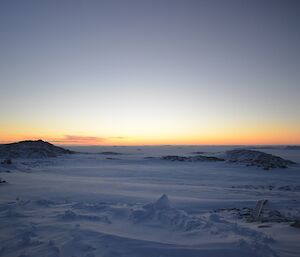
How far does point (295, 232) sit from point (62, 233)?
14.1 feet

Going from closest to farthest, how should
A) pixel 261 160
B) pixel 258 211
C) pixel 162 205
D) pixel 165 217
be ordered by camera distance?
pixel 165 217 → pixel 162 205 → pixel 258 211 → pixel 261 160

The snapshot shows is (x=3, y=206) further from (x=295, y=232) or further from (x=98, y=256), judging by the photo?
(x=295, y=232)

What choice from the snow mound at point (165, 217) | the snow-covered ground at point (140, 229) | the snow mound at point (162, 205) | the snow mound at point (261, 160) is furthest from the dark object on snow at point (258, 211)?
the snow mound at point (261, 160)

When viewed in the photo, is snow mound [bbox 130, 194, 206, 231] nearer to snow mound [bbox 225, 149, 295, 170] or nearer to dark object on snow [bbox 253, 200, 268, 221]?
dark object on snow [bbox 253, 200, 268, 221]

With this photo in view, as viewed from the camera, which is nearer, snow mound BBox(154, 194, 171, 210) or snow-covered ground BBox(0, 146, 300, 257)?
snow-covered ground BBox(0, 146, 300, 257)

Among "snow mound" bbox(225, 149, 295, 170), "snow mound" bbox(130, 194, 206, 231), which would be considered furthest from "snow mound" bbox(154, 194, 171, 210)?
"snow mound" bbox(225, 149, 295, 170)

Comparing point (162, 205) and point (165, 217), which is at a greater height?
point (162, 205)

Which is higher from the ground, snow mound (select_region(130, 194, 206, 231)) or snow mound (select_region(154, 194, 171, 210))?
snow mound (select_region(154, 194, 171, 210))

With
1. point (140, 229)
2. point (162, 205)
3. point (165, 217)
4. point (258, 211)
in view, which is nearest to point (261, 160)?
point (258, 211)

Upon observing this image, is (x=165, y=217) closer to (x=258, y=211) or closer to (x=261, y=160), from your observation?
(x=258, y=211)

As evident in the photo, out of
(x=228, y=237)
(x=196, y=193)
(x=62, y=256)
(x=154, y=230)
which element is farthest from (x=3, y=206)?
(x=196, y=193)

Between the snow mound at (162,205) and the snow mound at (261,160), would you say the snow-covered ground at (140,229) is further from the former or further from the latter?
Result: the snow mound at (261,160)

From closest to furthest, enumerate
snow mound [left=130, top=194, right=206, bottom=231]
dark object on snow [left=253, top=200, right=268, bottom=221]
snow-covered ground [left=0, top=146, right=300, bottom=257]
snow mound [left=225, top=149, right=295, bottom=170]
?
snow-covered ground [left=0, top=146, right=300, bottom=257], snow mound [left=130, top=194, right=206, bottom=231], dark object on snow [left=253, top=200, right=268, bottom=221], snow mound [left=225, top=149, right=295, bottom=170]

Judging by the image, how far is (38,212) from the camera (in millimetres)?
6152
